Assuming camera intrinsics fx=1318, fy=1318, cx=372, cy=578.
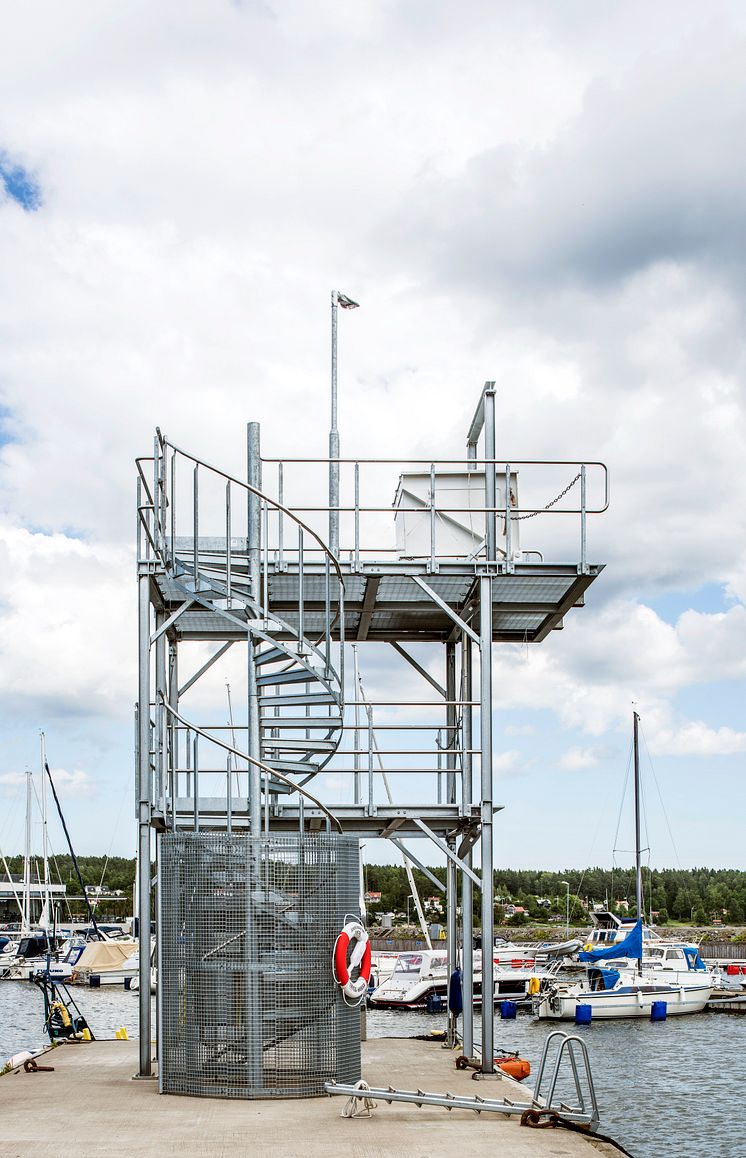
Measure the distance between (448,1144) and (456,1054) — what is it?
24.5ft

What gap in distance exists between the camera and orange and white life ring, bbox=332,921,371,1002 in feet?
48.5

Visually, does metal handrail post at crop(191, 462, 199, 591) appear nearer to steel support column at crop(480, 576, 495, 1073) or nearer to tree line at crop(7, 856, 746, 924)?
steel support column at crop(480, 576, 495, 1073)

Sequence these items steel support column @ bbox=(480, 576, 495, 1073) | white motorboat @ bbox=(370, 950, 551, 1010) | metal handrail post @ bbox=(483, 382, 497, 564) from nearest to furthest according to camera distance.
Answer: steel support column @ bbox=(480, 576, 495, 1073)
metal handrail post @ bbox=(483, 382, 497, 564)
white motorboat @ bbox=(370, 950, 551, 1010)

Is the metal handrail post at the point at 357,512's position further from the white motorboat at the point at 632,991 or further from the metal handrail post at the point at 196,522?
the white motorboat at the point at 632,991

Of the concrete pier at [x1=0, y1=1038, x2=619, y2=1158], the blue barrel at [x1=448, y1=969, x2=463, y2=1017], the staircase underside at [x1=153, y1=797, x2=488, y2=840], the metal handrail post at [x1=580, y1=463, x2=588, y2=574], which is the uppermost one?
the metal handrail post at [x1=580, y1=463, x2=588, y2=574]

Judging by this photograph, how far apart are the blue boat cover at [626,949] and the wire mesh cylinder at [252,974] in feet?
126

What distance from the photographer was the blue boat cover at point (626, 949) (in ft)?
168

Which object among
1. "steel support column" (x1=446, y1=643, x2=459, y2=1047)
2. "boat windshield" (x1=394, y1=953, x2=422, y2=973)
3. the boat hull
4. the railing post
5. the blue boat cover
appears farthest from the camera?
"boat windshield" (x1=394, y1=953, x2=422, y2=973)

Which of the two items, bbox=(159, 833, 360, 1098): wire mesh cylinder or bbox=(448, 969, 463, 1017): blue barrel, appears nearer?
bbox=(159, 833, 360, 1098): wire mesh cylinder

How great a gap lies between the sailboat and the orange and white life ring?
3350cm

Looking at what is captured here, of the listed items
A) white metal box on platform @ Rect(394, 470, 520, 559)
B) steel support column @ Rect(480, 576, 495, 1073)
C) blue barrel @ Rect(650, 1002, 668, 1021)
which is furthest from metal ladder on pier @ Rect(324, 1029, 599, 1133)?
blue barrel @ Rect(650, 1002, 668, 1021)

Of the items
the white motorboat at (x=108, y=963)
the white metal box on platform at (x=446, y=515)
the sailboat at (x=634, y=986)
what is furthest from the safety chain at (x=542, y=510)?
the white motorboat at (x=108, y=963)

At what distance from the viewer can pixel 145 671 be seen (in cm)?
1759

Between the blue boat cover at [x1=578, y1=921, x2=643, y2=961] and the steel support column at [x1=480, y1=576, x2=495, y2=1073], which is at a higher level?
the steel support column at [x1=480, y1=576, x2=495, y2=1073]
